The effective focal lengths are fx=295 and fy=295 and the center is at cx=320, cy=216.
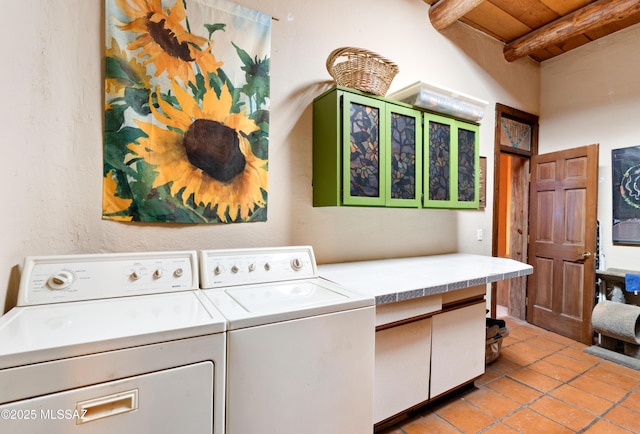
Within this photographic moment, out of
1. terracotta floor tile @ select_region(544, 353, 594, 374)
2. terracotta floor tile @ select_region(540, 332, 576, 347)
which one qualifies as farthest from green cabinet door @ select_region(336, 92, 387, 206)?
terracotta floor tile @ select_region(540, 332, 576, 347)

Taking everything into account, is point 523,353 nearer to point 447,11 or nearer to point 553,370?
point 553,370

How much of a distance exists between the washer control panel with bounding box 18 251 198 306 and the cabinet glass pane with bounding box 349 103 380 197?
1017 mm

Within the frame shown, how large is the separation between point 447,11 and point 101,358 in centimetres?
318

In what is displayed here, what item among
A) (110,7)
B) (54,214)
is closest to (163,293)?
(54,214)

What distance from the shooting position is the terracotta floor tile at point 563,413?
177 centimetres

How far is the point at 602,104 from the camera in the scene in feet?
10.2

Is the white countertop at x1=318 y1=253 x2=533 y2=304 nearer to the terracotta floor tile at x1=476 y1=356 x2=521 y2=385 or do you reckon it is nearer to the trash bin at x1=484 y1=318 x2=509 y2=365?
the trash bin at x1=484 y1=318 x2=509 y2=365

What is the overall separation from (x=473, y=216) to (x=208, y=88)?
8.67 feet

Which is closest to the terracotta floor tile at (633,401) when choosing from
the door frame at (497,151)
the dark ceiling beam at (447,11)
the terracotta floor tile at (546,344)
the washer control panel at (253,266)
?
the terracotta floor tile at (546,344)

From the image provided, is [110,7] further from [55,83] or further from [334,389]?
[334,389]

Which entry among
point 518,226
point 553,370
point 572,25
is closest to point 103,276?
point 553,370

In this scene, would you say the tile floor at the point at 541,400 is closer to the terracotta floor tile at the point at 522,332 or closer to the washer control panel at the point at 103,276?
the terracotta floor tile at the point at 522,332

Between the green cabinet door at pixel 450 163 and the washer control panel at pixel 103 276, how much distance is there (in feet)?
5.34

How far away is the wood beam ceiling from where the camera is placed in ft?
7.83
